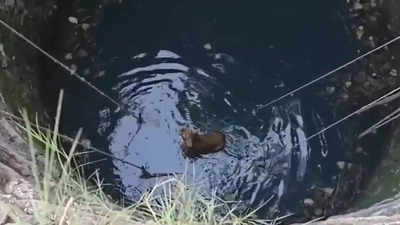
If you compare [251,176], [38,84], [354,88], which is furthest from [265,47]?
[38,84]

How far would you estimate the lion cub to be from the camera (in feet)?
9.50

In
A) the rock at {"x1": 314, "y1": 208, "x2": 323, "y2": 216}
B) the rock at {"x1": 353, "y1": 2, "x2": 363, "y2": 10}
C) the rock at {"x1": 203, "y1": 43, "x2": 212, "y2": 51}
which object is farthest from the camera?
the rock at {"x1": 353, "y1": 2, "x2": 363, "y2": 10}

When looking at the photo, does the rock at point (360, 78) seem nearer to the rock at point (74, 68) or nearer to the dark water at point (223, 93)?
the dark water at point (223, 93)

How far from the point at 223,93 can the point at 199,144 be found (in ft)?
0.95

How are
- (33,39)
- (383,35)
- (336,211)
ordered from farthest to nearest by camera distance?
(383,35), (33,39), (336,211)

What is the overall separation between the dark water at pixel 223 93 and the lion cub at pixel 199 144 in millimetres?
30

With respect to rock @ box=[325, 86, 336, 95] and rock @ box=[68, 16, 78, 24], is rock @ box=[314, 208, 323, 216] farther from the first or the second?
rock @ box=[68, 16, 78, 24]

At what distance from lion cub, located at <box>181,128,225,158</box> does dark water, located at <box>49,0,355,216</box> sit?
30mm

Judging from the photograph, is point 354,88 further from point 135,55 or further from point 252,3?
point 135,55

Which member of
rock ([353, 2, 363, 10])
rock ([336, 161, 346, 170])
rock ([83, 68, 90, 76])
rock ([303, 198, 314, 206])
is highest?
rock ([353, 2, 363, 10])

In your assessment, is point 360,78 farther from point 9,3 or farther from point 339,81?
point 9,3

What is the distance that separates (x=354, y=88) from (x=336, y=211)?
58cm

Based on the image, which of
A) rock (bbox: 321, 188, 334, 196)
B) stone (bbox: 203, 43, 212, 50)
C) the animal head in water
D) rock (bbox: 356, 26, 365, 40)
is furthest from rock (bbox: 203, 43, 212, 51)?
rock (bbox: 321, 188, 334, 196)

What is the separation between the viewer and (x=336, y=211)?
111 inches
